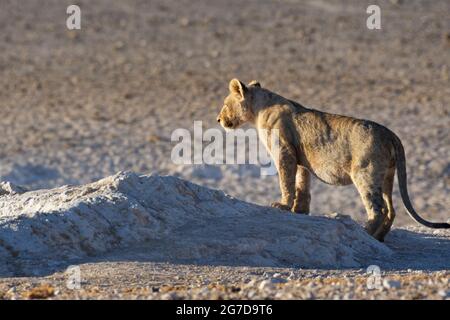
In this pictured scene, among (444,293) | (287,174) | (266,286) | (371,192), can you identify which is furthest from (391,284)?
(287,174)

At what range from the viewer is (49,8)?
29.6 metres

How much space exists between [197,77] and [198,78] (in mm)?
115

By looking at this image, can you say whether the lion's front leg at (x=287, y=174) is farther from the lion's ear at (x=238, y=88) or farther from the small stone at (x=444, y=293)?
the small stone at (x=444, y=293)

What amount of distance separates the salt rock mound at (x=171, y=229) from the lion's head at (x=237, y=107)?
133 centimetres

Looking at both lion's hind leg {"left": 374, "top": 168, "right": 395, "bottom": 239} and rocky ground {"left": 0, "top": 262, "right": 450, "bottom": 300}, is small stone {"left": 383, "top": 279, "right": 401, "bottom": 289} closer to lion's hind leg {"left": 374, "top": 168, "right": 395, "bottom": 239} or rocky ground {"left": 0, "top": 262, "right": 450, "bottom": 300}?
rocky ground {"left": 0, "top": 262, "right": 450, "bottom": 300}

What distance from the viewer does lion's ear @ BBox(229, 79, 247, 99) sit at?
42.0ft

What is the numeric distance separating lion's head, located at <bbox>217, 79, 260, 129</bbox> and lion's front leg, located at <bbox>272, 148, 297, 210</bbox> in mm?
933

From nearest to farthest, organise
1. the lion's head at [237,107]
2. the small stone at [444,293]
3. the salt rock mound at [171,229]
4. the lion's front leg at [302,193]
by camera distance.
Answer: the small stone at [444,293] < the salt rock mound at [171,229] < the lion's front leg at [302,193] < the lion's head at [237,107]

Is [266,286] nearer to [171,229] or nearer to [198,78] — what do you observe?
[171,229]

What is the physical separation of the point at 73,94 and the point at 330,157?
498 inches

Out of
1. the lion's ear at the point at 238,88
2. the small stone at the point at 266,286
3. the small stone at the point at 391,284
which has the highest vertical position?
the lion's ear at the point at 238,88

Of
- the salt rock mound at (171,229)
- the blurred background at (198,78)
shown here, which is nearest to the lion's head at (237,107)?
the salt rock mound at (171,229)

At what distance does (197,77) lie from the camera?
2502 centimetres

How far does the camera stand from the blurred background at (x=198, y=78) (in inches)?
765
